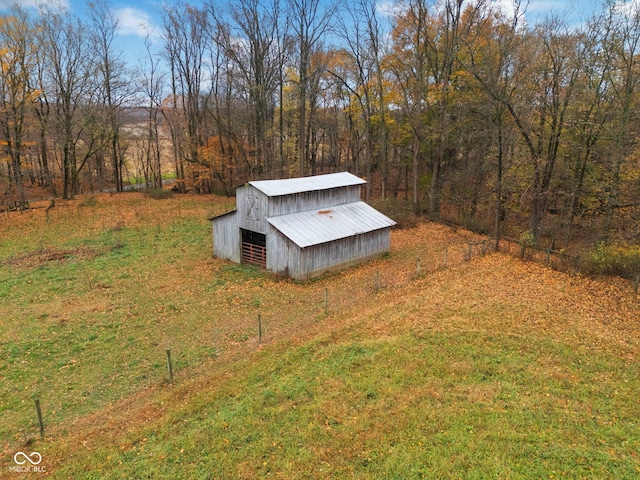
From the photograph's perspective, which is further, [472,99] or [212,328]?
[472,99]

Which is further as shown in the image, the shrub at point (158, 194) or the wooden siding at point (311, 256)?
the shrub at point (158, 194)

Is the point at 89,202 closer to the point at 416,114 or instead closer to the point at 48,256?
the point at 48,256

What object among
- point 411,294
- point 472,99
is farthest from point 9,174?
point 472,99

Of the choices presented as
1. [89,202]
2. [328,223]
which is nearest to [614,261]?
[328,223]

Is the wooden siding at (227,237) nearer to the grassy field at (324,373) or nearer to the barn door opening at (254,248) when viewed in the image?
the barn door opening at (254,248)

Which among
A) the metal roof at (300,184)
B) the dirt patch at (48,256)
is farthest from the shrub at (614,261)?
the dirt patch at (48,256)

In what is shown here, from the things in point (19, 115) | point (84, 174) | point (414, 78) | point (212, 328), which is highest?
point (414, 78)

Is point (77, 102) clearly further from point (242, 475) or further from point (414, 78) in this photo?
point (242, 475)
